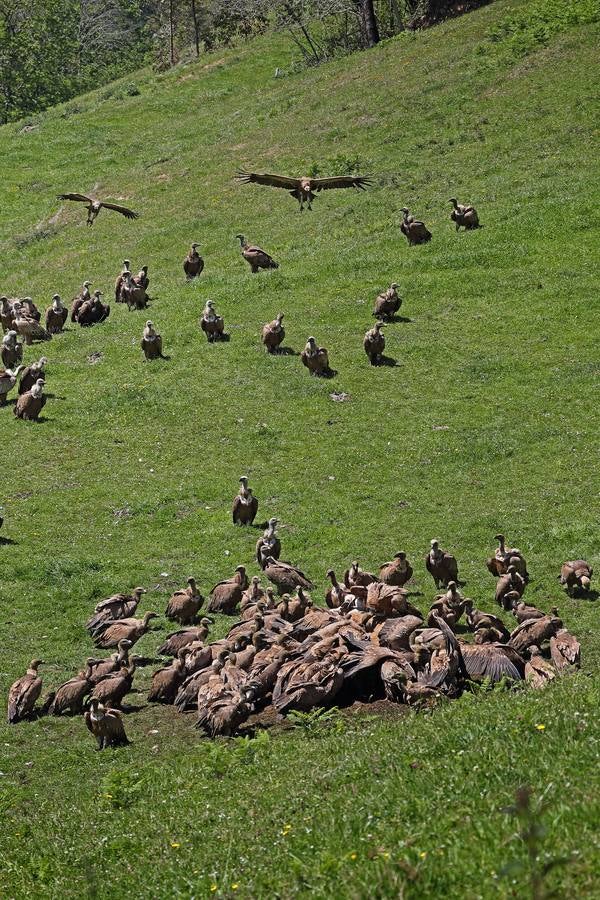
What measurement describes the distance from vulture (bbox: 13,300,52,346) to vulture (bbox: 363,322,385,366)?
10.7m

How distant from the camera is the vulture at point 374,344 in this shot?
3444 cm

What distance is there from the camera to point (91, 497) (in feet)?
93.2

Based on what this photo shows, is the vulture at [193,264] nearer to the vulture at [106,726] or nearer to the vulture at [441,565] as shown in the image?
the vulture at [441,565]

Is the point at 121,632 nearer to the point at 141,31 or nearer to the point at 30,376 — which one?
the point at 30,376

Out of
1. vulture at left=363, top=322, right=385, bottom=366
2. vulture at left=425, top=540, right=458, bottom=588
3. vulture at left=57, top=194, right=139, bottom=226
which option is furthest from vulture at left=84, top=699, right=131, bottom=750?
vulture at left=57, top=194, right=139, bottom=226

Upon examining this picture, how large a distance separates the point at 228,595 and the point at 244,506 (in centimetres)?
405

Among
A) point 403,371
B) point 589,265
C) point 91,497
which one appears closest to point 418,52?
point 589,265

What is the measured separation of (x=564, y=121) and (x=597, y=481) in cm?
2632

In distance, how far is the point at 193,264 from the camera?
143 ft

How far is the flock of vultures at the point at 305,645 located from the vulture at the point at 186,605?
24 mm

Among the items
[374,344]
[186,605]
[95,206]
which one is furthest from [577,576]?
[95,206]

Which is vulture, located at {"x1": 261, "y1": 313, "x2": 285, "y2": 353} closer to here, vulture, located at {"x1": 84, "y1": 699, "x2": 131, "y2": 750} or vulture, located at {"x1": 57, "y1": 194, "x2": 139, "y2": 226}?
vulture, located at {"x1": 57, "y1": 194, "x2": 139, "y2": 226}

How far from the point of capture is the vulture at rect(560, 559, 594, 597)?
70.4 feet

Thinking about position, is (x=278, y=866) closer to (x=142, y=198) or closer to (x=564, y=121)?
(x=564, y=121)
